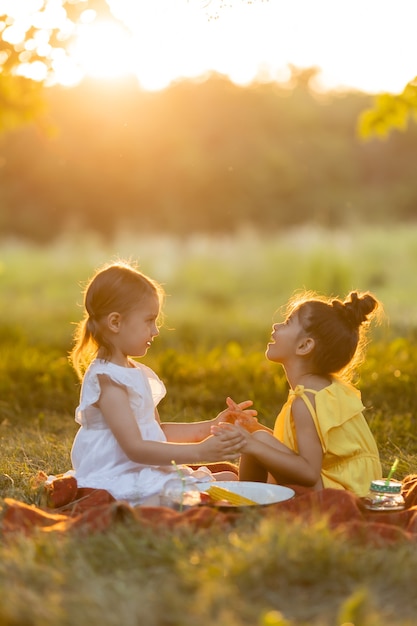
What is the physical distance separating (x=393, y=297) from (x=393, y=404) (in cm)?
1141

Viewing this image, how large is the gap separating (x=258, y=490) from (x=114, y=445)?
0.61 meters

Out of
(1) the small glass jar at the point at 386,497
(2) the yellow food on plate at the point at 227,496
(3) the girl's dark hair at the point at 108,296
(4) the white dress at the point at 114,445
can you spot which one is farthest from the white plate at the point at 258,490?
(3) the girl's dark hair at the point at 108,296

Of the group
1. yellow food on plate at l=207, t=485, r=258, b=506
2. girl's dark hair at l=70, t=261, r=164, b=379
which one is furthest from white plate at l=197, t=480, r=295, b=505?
girl's dark hair at l=70, t=261, r=164, b=379

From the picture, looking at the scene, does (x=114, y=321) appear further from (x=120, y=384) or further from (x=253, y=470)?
(x=253, y=470)

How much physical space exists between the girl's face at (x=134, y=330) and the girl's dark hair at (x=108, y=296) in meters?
0.02

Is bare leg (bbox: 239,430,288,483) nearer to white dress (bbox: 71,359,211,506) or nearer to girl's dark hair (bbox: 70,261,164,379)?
white dress (bbox: 71,359,211,506)

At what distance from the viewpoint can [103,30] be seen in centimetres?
618

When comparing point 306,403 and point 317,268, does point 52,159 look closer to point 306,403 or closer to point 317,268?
point 317,268

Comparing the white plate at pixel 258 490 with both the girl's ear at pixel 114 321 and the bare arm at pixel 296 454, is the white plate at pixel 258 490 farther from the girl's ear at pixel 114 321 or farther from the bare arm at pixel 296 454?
the girl's ear at pixel 114 321

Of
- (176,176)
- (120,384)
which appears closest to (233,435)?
(120,384)

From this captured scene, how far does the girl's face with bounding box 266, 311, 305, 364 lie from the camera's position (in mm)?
3895

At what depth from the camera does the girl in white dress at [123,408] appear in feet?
11.8

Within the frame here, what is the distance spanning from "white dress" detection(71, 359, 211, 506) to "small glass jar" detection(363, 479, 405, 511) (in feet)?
2.37

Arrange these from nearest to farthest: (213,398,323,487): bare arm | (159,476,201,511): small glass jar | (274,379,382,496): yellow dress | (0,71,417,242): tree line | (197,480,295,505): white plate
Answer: (159,476,201,511): small glass jar → (197,480,295,505): white plate → (213,398,323,487): bare arm → (274,379,382,496): yellow dress → (0,71,417,242): tree line
